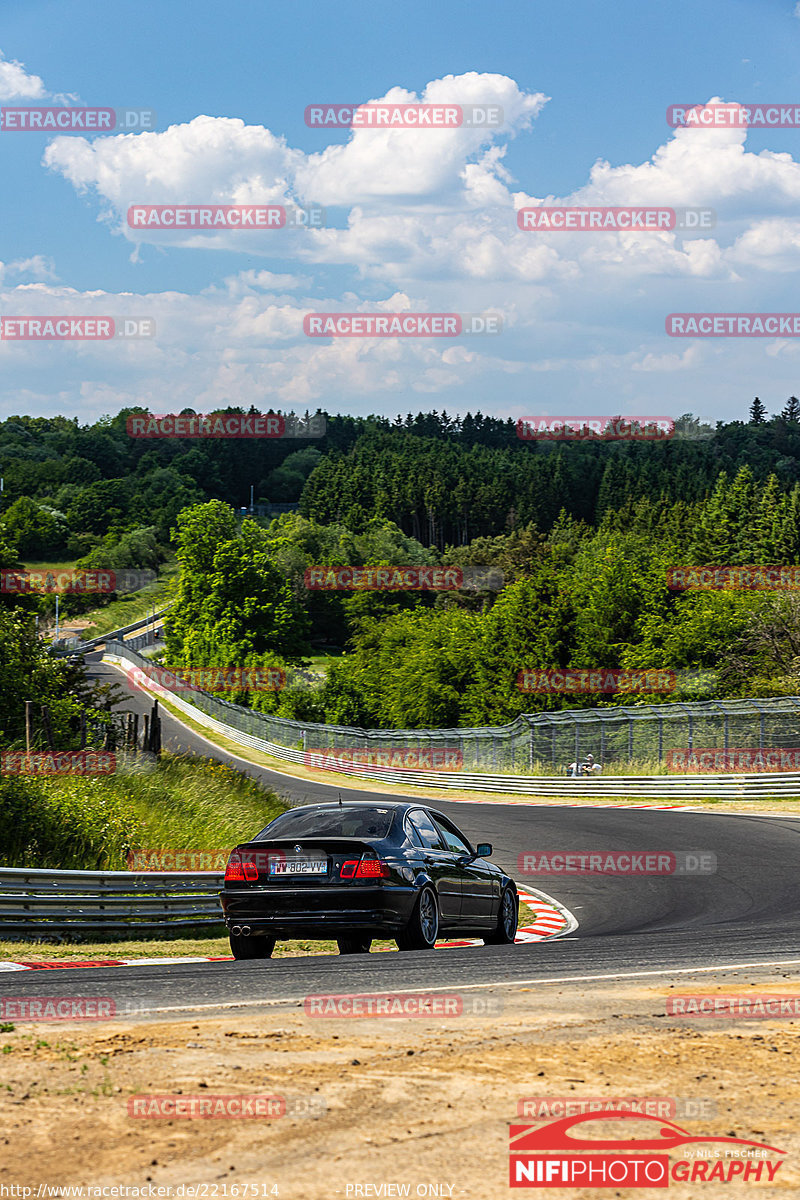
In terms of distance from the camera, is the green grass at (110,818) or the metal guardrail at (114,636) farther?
the metal guardrail at (114,636)

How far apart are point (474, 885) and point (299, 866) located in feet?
7.64

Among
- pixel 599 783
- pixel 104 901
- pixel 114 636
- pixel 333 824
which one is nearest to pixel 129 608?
pixel 114 636

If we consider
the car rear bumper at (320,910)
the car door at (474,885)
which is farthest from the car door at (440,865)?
the car rear bumper at (320,910)

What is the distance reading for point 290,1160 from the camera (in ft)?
14.0

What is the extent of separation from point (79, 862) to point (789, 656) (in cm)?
4823

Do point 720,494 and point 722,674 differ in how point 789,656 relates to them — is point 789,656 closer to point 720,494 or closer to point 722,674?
point 722,674

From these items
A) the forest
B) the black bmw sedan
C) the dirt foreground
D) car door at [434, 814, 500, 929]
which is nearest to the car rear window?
the black bmw sedan

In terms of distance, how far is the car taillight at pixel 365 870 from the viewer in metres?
9.98

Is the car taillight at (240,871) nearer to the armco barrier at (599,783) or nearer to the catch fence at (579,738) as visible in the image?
the catch fence at (579,738)

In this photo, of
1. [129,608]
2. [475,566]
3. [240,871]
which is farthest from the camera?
[475,566]

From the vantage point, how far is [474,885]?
11781mm

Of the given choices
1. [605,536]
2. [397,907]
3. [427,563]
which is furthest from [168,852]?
[427,563]

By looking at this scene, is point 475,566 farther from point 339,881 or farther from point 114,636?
point 339,881

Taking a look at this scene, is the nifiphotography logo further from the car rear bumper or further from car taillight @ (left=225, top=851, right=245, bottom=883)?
car taillight @ (left=225, top=851, right=245, bottom=883)
